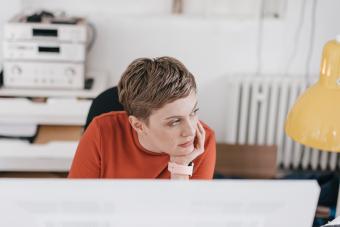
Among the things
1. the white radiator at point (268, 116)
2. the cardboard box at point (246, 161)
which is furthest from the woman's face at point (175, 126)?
the white radiator at point (268, 116)

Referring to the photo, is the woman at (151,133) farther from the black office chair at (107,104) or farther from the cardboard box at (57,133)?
the cardboard box at (57,133)

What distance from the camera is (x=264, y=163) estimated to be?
10.5 ft

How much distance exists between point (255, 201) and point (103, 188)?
0.80 ft

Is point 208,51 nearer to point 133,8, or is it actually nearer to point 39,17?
point 133,8

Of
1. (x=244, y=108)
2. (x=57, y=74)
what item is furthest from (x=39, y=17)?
(x=244, y=108)

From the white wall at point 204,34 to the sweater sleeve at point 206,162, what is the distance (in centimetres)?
156

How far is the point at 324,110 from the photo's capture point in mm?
1409

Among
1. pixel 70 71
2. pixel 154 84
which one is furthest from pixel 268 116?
pixel 154 84

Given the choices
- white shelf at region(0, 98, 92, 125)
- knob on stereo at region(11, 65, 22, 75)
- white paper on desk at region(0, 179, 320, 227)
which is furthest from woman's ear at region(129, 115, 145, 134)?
knob on stereo at region(11, 65, 22, 75)

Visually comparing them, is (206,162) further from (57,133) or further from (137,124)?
(57,133)

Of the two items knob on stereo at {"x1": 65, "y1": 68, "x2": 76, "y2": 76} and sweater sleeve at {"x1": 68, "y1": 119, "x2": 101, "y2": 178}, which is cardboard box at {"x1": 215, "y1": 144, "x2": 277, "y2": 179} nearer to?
knob on stereo at {"x1": 65, "y1": 68, "x2": 76, "y2": 76}

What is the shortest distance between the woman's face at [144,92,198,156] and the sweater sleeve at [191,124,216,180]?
0.31 feet

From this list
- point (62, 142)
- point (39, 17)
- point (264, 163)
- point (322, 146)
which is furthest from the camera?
point (264, 163)

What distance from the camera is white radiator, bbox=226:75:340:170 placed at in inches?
130
